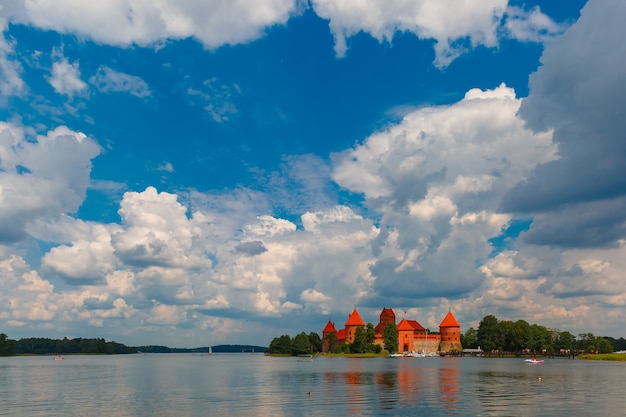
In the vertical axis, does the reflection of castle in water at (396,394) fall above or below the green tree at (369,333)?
below

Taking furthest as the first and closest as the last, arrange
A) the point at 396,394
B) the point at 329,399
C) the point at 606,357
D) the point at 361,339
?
the point at 361,339
the point at 606,357
the point at 396,394
the point at 329,399

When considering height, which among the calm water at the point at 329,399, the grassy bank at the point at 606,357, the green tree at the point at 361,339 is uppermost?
the green tree at the point at 361,339

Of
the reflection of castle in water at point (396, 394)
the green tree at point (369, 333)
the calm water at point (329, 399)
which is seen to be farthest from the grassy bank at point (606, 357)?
the reflection of castle in water at point (396, 394)

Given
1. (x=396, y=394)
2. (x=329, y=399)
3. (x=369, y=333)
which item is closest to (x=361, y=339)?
→ (x=369, y=333)

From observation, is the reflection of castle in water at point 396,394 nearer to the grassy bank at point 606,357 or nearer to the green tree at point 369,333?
the grassy bank at point 606,357

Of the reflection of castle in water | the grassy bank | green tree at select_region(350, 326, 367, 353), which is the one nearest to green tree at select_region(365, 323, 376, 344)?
green tree at select_region(350, 326, 367, 353)

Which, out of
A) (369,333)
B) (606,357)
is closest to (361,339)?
(369,333)

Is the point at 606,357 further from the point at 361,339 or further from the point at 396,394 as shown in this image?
the point at 396,394

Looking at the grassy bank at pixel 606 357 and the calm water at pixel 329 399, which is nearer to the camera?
the calm water at pixel 329 399

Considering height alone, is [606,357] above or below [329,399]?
above

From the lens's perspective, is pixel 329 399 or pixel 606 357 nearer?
pixel 329 399

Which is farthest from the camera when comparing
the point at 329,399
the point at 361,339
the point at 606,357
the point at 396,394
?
the point at 361,339

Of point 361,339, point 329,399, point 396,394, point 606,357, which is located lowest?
point 329,399

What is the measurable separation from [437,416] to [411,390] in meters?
20.6
